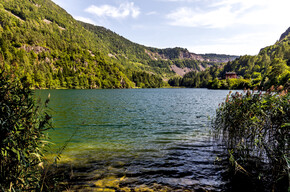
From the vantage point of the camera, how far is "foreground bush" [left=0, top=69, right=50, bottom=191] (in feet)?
16.3

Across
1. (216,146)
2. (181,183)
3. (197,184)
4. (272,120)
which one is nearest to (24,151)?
Answer: (181,183)

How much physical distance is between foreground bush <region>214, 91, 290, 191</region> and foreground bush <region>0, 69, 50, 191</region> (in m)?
9.02

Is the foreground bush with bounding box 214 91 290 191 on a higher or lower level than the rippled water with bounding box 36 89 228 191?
higher

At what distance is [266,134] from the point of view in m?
10.4

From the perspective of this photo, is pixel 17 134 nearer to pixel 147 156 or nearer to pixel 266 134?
pixel 147 156

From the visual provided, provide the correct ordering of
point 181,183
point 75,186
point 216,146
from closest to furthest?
point 75,186
point 181,183
point 216,146

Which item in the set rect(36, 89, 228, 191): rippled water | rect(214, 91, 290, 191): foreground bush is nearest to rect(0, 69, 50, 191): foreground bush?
rect(36, 89, 228, 191): rippled water

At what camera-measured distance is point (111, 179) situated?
9.52 metres

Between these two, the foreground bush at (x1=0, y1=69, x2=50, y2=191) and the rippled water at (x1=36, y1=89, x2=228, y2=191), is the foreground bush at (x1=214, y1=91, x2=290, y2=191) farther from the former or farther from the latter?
the foreground bush at (x1=0, y1=69, x2=50, y2=191)

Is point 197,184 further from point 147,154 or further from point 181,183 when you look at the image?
point 147,154

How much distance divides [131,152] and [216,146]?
823cm

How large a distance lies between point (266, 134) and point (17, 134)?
12.9 metres

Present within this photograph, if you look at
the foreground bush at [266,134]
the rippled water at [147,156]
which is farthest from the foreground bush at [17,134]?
the foreground bush at [266,134]

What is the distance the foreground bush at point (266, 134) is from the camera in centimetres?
815
